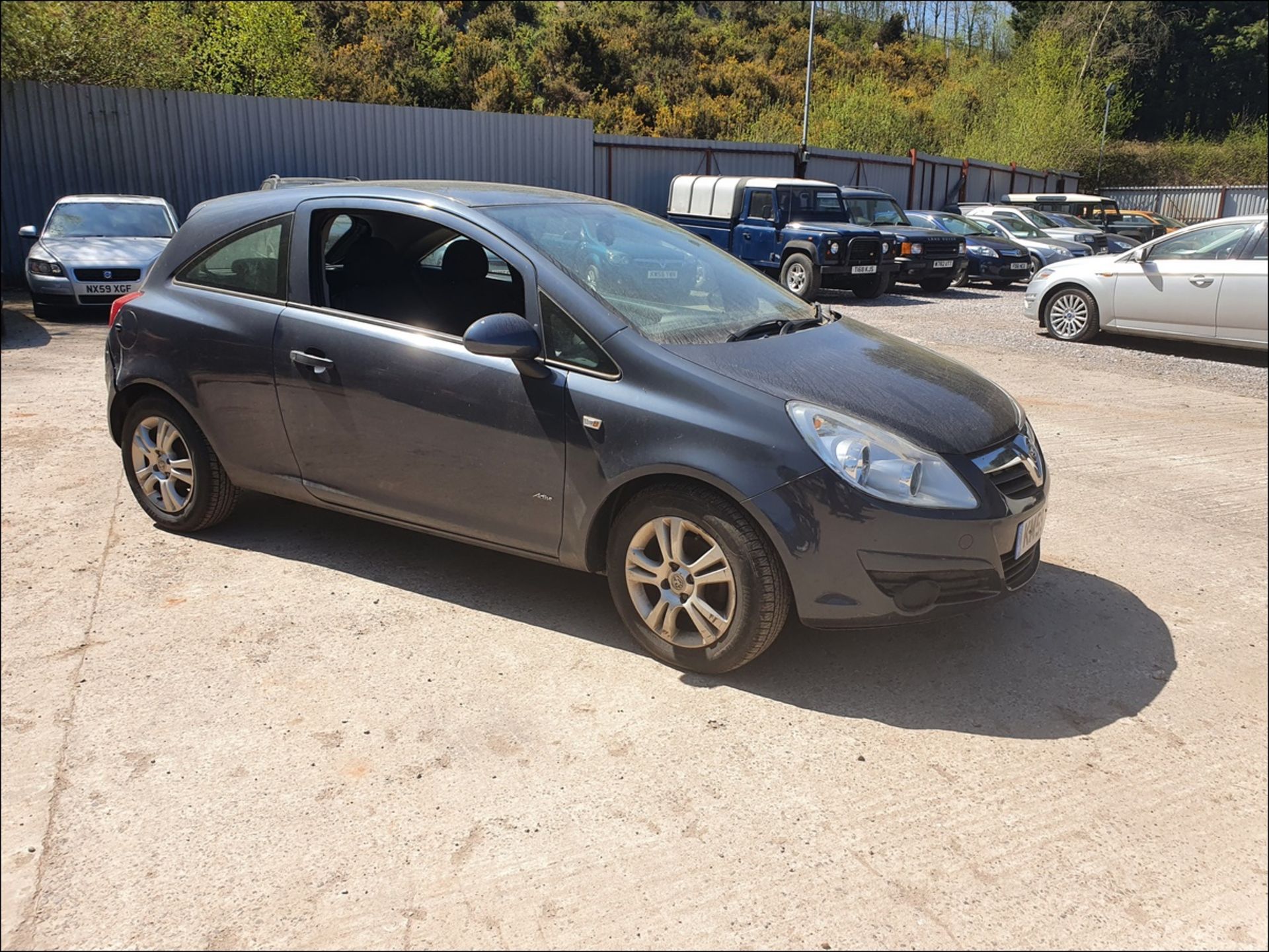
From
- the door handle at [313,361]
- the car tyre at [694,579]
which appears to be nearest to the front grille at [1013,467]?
the car tyre at [694,579]

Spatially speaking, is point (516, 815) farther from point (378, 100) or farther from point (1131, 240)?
point (378, 100)

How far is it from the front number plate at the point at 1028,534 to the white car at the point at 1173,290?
774 millimetres

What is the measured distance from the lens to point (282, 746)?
9.95 feet

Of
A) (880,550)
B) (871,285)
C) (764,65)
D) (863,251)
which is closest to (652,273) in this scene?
(880,550)

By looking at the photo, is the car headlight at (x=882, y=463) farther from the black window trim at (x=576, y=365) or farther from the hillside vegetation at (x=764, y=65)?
the hillside vegetation at (x=764, y=65)

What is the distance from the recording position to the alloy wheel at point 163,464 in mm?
4527

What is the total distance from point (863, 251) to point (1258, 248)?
1451 centimetres

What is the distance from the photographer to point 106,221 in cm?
1237

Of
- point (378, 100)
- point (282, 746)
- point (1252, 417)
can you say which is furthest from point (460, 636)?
point (378, 100)

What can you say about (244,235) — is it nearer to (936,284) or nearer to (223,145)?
(936,284)

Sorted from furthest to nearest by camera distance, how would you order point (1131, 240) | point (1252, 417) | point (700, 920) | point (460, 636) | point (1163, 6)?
point (1131, 240)
point (460, 636)
point (700, 920)
point (1163, 6)
point (1252, 417)

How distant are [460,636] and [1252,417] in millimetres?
2833

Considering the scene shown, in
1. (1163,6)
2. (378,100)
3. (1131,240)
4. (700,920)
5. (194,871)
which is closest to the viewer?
(1163,6)

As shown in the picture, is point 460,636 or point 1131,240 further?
point 1131,240
